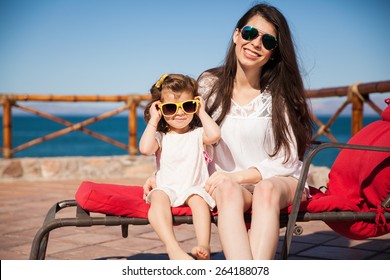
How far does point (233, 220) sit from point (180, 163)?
0.52 m

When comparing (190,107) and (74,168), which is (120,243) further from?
(74,168)

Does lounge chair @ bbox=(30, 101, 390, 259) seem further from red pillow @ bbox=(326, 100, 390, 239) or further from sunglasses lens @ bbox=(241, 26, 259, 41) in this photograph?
sunglasses lens @ bbox=(241, 26, 259, 41)

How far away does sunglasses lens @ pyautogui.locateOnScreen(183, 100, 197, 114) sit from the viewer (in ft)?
7.50

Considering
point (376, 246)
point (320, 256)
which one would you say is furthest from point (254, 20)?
point (376, 246)

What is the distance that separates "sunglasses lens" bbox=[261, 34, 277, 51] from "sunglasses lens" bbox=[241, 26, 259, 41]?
0.04m

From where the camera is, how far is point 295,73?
8.34ft

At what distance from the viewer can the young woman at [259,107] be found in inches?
91.4

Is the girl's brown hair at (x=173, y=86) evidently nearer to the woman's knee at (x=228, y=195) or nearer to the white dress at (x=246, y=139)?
the white dress at (x=246, y=139)

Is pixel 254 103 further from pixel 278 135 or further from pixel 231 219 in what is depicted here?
pixel 231 219

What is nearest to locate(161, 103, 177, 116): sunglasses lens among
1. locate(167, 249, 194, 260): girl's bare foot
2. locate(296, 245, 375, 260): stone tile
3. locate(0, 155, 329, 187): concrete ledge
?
locate(167, 249, 194, 260): girl's bare foot

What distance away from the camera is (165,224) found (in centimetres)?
199

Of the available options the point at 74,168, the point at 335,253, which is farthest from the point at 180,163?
the point at 74,168

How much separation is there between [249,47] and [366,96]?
2.58 m

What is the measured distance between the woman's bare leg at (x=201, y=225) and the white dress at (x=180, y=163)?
4.5 inches
